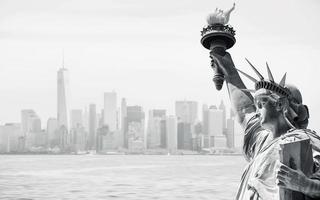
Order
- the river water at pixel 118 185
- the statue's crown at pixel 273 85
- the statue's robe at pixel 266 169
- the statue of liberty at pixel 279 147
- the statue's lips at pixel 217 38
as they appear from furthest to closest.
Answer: the river water at pixel 118 185, the statue's lips at pixel 217 38, the statue's crown at pixel 273 85, the statue's robe at pixel 266 169, the statue of liberty at pixel 279 147

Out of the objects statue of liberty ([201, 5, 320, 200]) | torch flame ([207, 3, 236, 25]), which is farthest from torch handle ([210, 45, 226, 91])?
statue of liberty ([201, 5, 320, 200])

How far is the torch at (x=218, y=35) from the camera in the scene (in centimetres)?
397

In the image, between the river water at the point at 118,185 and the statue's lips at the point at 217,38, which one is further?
the river water at the point at 118,185

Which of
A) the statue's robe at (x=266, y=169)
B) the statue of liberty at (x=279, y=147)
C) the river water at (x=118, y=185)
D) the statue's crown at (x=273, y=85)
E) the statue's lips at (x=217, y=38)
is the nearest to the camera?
the statue of liberty at (x=279, y=147)

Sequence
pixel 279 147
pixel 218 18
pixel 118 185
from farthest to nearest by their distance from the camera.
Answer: pixel 118 185, pixel 218 18, pixel 279 147

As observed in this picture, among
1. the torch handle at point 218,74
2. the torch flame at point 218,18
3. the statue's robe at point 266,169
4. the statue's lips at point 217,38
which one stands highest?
the torch flame at point 218,18

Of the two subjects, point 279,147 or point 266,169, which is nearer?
point 279,147

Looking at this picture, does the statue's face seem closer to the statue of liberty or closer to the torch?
the statue of liberty

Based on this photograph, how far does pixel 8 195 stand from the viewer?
3428 centimetres

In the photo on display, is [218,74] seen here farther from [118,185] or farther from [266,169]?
[118,185]

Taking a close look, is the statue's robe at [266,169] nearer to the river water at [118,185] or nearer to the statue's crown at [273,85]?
the statue's crown at [273,85]

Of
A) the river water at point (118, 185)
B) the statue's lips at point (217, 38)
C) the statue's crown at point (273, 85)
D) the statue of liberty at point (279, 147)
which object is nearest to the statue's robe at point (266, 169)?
A: the statue of liberty at point (279, 147)

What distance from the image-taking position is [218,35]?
3.98 m

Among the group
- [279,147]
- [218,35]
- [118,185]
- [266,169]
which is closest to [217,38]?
[218,35]
